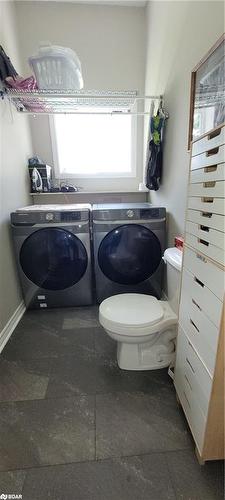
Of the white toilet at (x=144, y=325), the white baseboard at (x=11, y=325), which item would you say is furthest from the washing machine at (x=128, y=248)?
the white baseboard at (x=11, y=325)

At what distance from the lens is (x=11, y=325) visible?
1.91m

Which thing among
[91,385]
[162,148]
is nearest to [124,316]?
[91,385]

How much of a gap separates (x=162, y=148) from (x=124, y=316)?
4.78ft

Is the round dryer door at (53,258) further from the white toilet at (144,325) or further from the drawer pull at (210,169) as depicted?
the drawer pull at (210,169)

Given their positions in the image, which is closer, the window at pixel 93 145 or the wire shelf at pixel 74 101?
the wire shelf at pixel 74 101

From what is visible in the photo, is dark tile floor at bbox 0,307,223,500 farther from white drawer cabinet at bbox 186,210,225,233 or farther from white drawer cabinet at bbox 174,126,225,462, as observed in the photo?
white drawer cabinet at bbox 186,210,225,233

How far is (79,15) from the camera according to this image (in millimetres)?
2314

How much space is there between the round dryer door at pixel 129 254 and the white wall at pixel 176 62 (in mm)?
214

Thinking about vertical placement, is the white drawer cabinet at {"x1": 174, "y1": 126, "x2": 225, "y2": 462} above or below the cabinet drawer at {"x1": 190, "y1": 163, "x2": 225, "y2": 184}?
below

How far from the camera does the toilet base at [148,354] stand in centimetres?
142

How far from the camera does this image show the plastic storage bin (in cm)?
157

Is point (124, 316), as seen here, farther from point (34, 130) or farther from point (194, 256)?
point (34, 130)

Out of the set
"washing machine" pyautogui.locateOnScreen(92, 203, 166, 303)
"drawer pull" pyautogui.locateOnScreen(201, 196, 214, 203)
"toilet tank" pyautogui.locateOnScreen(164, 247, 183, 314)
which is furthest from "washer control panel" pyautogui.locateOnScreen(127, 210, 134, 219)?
"drawer pull" pyautogui.locateOnScreen(201, 196, 214, 203)

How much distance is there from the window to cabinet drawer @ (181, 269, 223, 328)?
2.00 metres
